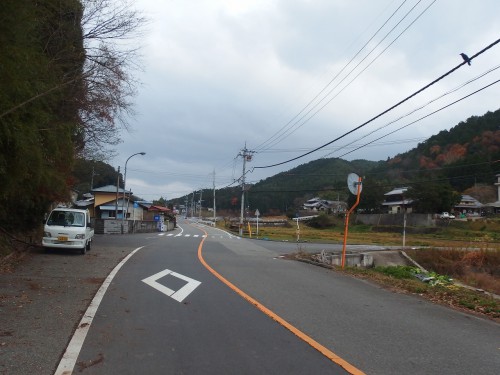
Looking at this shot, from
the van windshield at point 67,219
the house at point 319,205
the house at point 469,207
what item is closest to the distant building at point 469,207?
the house at point 469,207

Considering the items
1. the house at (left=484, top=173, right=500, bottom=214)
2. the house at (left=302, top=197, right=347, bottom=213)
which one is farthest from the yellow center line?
the house at (left=302, top=197, right=347, bottom=213)

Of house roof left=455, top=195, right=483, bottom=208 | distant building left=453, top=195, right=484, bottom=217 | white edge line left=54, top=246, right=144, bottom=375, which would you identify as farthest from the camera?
house roof left=455, top=195, right=483, bottom=208

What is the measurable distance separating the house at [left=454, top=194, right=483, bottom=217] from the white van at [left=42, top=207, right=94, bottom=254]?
7712 centimetres

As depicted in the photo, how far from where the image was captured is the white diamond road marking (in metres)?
9.75

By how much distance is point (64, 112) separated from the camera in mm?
14062

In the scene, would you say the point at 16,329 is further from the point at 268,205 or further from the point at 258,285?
the point at 268,205

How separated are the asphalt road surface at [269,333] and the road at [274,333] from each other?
14 millimetres

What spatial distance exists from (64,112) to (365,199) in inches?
2992

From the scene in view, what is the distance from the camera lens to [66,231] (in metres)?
17.6

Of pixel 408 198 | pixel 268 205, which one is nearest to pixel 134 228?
pixel 408 198

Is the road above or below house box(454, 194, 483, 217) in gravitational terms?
below

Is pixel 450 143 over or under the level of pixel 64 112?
over

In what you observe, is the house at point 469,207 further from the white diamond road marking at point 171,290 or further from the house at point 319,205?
the white diamond road marking at point 171,290

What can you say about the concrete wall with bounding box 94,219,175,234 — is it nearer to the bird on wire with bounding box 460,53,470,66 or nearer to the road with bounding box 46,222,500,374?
the road with bounding box 46,222,500,374
